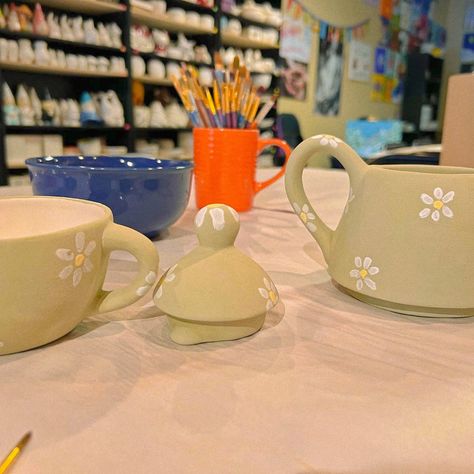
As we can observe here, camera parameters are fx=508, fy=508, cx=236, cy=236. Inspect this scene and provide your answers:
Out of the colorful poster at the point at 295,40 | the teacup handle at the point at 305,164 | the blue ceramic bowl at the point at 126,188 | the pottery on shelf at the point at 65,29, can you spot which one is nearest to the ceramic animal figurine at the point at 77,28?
the pottery on shelf at the point at 65,29

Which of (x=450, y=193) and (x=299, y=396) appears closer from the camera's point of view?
(x=299, y=396)

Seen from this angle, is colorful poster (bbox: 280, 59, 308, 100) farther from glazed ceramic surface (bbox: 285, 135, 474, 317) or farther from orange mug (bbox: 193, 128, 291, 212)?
glazed ceramic surface (bbox: 285, 135, 474, 317)

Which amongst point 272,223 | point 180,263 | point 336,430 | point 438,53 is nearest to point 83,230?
point 180,263

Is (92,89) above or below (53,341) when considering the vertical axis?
above

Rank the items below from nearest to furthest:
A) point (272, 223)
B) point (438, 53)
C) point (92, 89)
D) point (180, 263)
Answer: point (180, 263)
point (272, 223)
point (92, 89)
point (438, 53)

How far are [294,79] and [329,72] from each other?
555 millimetres

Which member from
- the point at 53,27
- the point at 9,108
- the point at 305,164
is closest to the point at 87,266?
the point at 305,164

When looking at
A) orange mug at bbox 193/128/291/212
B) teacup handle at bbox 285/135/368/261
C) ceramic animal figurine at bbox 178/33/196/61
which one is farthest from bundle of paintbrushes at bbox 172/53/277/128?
ceramic animal figurine at bbox 178/33/196/61

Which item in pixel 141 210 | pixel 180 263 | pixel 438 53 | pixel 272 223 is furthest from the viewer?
pixel 438 53

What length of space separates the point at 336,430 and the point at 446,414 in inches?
2.6

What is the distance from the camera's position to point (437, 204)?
1.26 ft

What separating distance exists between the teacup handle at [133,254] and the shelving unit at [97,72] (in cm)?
228

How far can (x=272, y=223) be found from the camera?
2.40ft

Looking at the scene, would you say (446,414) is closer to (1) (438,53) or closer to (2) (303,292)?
(2) (303,292)
